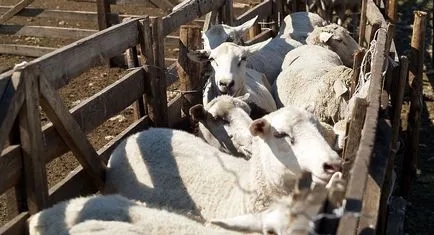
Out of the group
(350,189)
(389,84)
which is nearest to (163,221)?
(350,189)

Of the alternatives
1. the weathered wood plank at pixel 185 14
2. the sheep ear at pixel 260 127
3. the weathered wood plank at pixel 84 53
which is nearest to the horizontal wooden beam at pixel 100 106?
the weathered wood plank at pixel 84 53

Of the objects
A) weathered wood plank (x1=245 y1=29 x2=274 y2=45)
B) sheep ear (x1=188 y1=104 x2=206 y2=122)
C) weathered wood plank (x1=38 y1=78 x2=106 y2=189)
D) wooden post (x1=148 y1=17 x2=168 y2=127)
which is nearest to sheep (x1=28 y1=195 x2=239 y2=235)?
weathered wood plank (x1=38 y1=78 x2=106 y2=189)

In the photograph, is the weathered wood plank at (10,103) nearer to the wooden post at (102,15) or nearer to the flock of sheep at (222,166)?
the flock of sheep at (222,166)

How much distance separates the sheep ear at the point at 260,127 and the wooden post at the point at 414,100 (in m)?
3.56

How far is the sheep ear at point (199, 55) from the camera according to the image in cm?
596

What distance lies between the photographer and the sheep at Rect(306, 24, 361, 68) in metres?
8.53

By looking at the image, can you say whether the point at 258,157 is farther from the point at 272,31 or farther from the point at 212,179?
the point at 272,31

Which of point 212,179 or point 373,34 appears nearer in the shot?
point 212,179

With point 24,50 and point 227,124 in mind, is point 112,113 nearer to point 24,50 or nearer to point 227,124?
point 227,124

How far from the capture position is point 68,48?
13.8 ft

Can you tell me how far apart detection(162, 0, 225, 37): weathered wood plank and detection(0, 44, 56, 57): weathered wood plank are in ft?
14.0

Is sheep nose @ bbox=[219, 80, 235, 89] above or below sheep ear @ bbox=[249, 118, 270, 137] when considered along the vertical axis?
below

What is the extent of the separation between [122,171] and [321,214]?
94.0 inches

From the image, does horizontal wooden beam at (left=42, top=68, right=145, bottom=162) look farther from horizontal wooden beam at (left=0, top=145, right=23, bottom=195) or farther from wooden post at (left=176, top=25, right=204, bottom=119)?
wooden post at (left=176, top=25, right=204, bottom=119)
